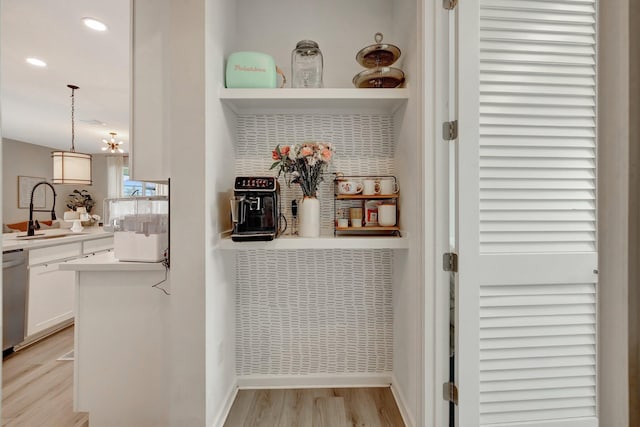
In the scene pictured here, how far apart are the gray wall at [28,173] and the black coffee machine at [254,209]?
6617 millimetres

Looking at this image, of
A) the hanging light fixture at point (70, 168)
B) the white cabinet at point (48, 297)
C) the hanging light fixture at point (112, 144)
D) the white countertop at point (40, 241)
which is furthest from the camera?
the hanging light fixture at point (112, 144)

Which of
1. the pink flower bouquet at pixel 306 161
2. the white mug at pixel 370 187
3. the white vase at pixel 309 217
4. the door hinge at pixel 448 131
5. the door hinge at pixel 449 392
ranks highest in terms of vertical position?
the door hinge at pixel 448 131

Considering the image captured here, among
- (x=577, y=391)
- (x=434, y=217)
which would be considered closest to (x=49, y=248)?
(x=434, y=217)

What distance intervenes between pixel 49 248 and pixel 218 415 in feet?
8.64

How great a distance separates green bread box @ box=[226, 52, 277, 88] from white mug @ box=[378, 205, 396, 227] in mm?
959

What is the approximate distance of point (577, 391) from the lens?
62.1 inches

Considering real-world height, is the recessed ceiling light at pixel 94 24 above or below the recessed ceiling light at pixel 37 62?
below

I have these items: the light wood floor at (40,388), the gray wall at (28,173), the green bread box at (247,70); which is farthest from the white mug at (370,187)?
the gray wall at (28,173)

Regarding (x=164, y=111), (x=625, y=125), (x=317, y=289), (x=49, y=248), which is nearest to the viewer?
(x=625, y=125)

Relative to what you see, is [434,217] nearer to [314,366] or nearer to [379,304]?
[379,304]

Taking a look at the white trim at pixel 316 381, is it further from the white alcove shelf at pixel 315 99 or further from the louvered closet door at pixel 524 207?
the white alcove shelf at pixel 315 99

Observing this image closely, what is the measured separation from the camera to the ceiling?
92.2 inches

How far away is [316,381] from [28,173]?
812cm

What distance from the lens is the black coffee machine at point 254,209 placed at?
5.50 ft
